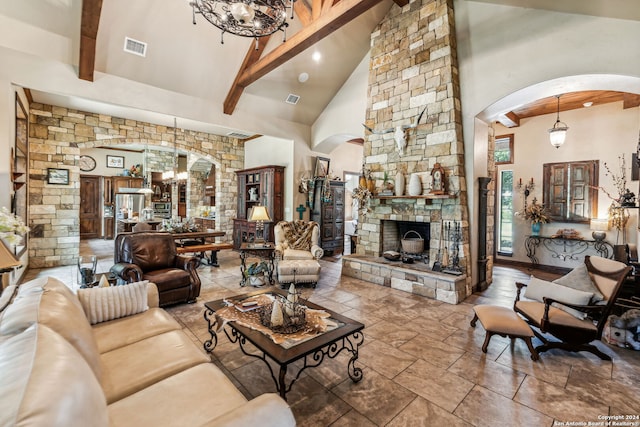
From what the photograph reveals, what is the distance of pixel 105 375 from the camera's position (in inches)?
62.0

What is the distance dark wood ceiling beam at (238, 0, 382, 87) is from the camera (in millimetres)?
3661

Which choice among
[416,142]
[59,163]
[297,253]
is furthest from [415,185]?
[59,163]


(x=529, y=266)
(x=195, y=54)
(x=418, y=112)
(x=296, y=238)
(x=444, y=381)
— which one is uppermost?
(x=195, y=54)

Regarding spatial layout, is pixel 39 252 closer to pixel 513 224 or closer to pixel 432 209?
pixel 432 209

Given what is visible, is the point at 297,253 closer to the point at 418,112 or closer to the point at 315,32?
the point at 418,112

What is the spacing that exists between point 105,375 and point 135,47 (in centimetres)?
510

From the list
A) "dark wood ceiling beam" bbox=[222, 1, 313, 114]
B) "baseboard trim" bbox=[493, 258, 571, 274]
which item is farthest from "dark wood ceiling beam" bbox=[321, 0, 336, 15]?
"baseboard trim" bbox=[493, 258, 571, 274]

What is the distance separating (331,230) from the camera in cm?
753

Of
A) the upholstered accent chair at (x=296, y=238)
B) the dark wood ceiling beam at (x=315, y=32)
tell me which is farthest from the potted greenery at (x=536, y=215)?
the dark wood ceiling beam at (x=315, y=32)

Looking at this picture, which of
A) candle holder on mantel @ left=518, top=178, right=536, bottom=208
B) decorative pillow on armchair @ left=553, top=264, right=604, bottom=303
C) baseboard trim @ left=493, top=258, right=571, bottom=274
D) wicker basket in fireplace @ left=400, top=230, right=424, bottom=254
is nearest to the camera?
decorative pillow on armchair @ left=553, top=264, right=604, bottom=303

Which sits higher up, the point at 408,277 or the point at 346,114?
the point at 346,114

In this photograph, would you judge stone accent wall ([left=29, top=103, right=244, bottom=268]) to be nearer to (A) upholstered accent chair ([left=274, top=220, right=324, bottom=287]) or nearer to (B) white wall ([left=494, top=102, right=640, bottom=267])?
(A) upholstered accent chair ([left=274, top=220, right=324, bottom=287])

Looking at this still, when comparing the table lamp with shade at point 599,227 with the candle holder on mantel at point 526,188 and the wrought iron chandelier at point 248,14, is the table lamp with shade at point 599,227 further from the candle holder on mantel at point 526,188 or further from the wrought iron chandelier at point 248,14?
the wrought iron chandelier at point 248,14

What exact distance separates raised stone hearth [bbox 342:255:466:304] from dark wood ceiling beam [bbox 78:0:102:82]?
525 centimetres
